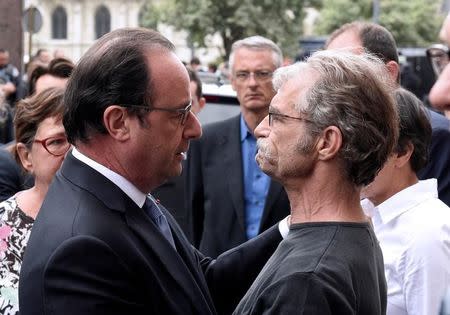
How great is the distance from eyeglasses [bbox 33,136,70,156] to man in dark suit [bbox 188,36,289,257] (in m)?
1.49

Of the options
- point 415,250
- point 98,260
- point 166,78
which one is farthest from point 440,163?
point 98,260

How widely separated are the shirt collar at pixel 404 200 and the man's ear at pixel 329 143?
3.16 ft

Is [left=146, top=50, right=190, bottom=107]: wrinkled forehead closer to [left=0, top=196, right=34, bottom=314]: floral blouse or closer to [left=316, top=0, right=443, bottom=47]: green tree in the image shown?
[left=0, top=196, right=34, bottom=314]: floral blouse

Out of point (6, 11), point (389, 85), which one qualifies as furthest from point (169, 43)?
point (6, 11)

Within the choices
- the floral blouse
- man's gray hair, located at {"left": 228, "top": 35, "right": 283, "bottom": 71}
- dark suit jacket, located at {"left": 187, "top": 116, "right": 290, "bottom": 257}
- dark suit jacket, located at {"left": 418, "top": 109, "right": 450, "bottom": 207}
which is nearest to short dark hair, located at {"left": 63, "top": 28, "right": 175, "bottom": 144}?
the floral blouse

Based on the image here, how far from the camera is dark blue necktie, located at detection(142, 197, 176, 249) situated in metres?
2.72

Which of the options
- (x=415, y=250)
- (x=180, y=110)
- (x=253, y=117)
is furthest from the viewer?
(x=253, y=117)

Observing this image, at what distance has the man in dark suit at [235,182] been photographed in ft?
17.0

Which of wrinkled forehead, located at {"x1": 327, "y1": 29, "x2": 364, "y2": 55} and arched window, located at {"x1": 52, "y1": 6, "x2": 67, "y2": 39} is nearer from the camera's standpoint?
wrinkled forehead, located at {"x1": 327, "y1": 29, "x2": 364, "y2": 55}

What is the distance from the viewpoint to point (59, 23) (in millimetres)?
77562

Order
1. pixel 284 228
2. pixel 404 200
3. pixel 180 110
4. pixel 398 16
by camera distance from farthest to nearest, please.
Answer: pixel 398 16 < pixel 404 200 < pixel 284 228 < pixel 180 110

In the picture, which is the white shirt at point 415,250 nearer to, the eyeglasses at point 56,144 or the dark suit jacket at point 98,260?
the dark suit jacket at point 98,260

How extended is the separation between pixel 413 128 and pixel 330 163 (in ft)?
3.55

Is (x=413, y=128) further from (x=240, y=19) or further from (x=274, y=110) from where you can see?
(x=240, y=19)
